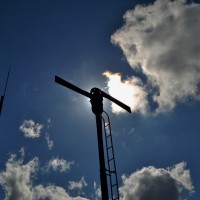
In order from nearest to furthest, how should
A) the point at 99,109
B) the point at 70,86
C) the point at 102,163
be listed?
the point at 102,163, the point at 99,109, the point at 70,86

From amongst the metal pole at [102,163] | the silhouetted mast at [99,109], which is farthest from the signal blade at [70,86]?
the metal pole at [102,163]

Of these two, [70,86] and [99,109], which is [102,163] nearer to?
[99,109]

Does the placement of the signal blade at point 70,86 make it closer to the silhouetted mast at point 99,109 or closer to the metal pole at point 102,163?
the silhouetted mast at point 99,109

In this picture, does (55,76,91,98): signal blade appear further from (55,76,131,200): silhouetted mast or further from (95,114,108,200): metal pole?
(95,114,108,200): metal pole

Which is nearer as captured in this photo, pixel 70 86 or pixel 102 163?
pixel 102 163

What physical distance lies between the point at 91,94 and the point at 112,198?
613cm

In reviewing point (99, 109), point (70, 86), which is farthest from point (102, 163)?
point (70, 86)

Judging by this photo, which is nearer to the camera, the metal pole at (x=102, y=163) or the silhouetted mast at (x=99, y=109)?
the metal pole at (x=102, y=163)

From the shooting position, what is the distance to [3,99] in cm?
1024

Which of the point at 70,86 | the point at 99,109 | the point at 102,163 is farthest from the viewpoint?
the point at 70,86

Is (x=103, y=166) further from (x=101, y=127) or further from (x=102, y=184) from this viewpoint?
(x=101, y=127)

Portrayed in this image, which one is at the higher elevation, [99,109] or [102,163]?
[99,109]

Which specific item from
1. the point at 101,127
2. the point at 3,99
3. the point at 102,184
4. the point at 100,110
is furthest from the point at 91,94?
the point at 3,99

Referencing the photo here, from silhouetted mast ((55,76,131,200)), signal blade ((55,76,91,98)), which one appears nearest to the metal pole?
silhouetted mast ((55,76,131,200))
